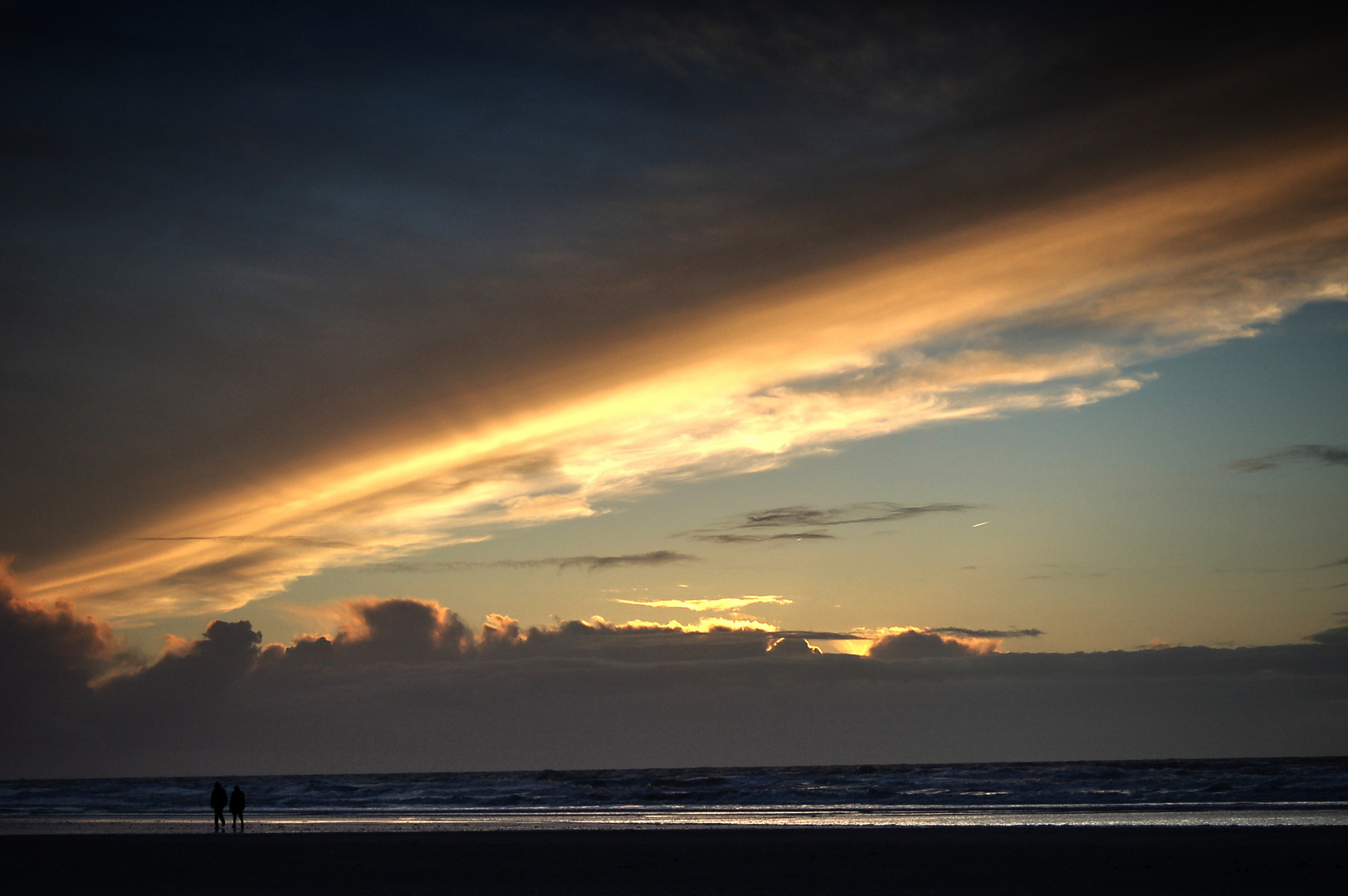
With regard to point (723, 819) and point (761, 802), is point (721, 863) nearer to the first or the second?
point (723, 819)

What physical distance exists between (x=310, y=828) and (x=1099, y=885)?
87.4 feet

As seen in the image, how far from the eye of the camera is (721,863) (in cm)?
1842

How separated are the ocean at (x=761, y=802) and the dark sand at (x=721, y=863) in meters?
6.89

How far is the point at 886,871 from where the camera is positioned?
16.9 metres

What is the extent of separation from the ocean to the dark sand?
6.89m

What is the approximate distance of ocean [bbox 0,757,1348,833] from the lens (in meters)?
32.7

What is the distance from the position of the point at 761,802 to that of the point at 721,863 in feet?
92.8

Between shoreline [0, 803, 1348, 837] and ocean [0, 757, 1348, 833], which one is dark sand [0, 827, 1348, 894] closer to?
shoreline [0, 803, 1348, 837]

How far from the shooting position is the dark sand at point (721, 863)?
50.7 ft

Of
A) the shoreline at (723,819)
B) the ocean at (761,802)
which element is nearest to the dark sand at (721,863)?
the shoreline at (723,819)

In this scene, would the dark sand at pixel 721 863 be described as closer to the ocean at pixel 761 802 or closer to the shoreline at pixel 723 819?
the shoreline at pixel 723 819

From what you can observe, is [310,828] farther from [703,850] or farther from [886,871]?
[886,871]

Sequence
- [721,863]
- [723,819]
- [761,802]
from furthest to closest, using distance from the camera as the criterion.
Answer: [761,802] → [723,819] → [721,863]

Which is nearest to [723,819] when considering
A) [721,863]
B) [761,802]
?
[761,802]
